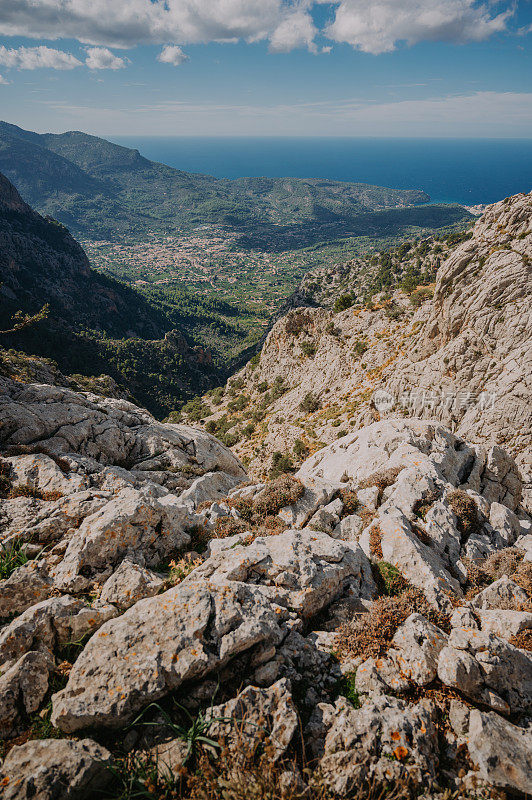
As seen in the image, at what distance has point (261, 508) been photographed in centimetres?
1532

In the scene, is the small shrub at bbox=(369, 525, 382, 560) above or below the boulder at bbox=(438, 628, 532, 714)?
below

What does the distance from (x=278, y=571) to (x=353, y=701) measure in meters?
3.33

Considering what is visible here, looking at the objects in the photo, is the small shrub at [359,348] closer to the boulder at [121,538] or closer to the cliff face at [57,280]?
the boulder at [121,538]

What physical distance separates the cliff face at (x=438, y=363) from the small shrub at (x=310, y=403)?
5.6 inches

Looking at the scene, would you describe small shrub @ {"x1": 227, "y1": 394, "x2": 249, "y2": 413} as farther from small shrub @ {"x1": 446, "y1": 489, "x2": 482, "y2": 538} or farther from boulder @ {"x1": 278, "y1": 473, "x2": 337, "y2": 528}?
small shrub @ {"x1": 446, "y1": 489, "x2": 482, "y2": 538}

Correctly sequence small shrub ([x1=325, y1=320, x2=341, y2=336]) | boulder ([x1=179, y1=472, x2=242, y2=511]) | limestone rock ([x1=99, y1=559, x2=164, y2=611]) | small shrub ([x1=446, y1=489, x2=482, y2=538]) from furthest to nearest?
small shrub ([x1=325, y1=320, x2=341, y2=336])
boulder ([x1=179, y1=472, x2=242, y2=511])
small shrub ([x1=446, y1=489, x2=482, y2=538])
limestone rock ([x1=99, y1=559, x2=164, y2=611])

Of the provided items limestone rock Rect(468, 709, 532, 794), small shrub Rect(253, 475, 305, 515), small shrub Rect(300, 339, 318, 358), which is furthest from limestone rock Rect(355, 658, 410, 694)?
small shrub Rect(300, 339, 318, 358)

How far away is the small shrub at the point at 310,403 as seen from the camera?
42219 millimetres

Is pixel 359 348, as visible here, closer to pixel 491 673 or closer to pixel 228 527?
pixel 228 527

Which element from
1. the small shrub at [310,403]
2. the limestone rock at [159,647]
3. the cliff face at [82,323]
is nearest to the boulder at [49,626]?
the limestone rock at [159,647]

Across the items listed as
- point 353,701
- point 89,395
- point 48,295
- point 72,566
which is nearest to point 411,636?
point 353,701

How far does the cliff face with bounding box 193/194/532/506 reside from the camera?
1045 inches

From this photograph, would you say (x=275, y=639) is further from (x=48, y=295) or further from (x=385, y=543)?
(x=48, y=295)

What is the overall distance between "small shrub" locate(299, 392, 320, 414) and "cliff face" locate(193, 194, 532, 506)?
5.6 inches
